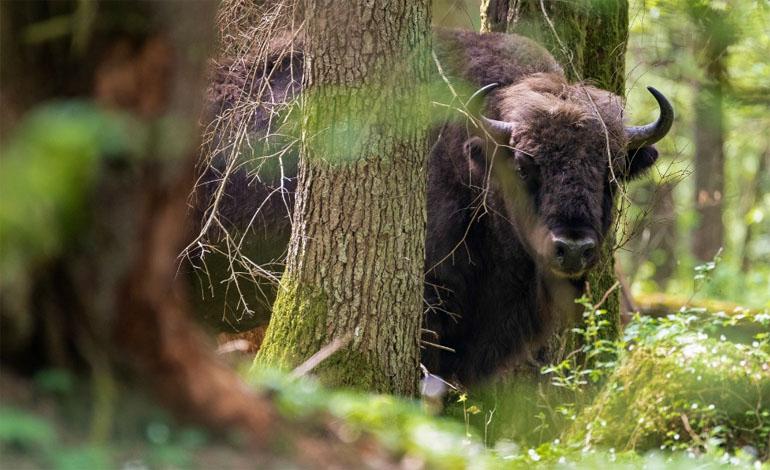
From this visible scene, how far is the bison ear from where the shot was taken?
7824mm

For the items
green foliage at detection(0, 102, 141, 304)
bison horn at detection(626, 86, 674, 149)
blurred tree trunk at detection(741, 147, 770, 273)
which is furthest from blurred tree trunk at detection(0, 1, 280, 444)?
blurred tree trunk at detection(741, 147, 770, 273)

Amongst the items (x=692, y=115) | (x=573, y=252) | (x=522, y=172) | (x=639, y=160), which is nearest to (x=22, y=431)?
(x=573, y=252)

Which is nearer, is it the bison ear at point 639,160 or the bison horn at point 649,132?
the bison horn at point 649,132

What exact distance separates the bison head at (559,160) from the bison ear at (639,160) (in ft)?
0.50

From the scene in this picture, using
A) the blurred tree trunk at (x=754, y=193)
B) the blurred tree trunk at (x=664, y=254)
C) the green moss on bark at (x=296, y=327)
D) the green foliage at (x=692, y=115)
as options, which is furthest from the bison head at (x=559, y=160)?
the blurred tree trunk at (x=754, y=193)

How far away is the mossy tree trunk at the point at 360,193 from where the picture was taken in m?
5.60

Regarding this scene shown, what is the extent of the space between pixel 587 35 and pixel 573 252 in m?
2.54

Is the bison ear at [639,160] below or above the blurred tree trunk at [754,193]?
above

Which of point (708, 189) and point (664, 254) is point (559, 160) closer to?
point (708, 189)

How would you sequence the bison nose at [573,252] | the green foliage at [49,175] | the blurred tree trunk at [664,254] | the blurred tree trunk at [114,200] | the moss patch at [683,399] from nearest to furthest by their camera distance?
the green foliage at [49,175] → the blurred tree trunk at [114,200] → the moss patch at [683,399] → the bison nose at [573,252] → the blurred tree trunk at [664,254]

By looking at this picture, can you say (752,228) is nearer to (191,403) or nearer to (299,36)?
(299,36)

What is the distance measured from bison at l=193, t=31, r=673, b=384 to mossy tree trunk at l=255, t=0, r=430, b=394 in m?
1.34

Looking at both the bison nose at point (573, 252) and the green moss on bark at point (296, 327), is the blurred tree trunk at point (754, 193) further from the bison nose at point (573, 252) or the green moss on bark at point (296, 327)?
the green moss on bark at point (296, 327)

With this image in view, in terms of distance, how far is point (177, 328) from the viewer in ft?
9.86
